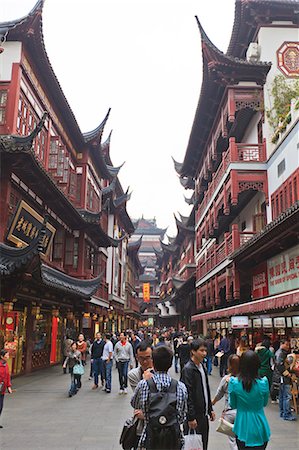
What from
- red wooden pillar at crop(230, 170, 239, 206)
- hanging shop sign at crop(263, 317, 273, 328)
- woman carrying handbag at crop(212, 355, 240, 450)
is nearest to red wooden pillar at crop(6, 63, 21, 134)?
red wooden pillar at crop(230, 170, 239, 206)

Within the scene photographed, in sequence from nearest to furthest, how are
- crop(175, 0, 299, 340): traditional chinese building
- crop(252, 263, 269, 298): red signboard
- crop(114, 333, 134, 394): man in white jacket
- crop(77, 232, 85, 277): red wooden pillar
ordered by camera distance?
1. crop(114, 333, 134, 394): man in white jacket
2. crop(175, 0, 299, 340): traditional chinese building
3. crop(252, 263, 269, 298): red signboard
4. crop(77, 232, 85, 277): red wooden pillar

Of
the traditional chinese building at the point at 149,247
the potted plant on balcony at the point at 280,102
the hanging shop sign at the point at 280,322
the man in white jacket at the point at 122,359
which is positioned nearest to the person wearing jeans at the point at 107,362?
the man in white jacket at the point at 122,359

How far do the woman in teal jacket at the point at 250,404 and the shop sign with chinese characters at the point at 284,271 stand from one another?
9075mm

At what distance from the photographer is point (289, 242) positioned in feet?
42.7

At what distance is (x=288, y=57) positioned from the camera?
729 inches

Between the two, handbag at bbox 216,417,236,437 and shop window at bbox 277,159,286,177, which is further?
shop window at bbox 277,159,286,177

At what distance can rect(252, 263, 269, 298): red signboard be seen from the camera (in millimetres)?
15711

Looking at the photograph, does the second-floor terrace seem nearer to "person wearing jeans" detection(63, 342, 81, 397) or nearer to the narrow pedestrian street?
"person wearing jeans" detection(63, 342, 81, 397)

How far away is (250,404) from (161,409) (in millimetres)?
1010

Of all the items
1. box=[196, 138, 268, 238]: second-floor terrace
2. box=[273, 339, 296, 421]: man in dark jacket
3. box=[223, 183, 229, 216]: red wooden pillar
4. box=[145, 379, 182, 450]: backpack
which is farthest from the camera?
box=[223, 183, 229, 216]: red wooden pillar

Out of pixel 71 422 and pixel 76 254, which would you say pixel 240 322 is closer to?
pixel 71 422

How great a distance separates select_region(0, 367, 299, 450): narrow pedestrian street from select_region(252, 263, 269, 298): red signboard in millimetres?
6279

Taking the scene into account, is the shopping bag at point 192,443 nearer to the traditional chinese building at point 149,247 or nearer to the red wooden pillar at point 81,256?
the red wooden pillar at point 81,256

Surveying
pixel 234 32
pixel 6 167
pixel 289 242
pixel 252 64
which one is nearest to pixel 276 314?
pixel 289 242
